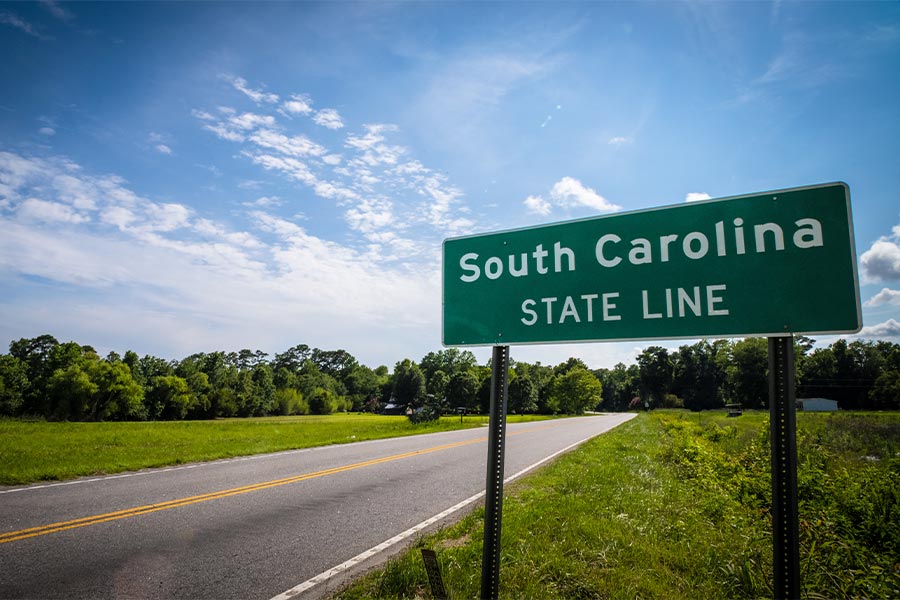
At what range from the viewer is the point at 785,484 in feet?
6.38

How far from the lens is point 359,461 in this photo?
497 inches

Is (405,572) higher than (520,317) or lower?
lower

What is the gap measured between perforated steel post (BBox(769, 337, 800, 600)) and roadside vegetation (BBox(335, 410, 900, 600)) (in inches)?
90.9

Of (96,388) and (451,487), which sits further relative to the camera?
(96,388)

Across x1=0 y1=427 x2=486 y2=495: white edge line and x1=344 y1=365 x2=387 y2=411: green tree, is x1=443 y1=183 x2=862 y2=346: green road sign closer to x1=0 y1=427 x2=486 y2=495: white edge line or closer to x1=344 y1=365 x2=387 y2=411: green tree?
x1=0 y1=427 x2=486 y2=495: white edge line

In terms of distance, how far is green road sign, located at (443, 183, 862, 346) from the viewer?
2.04 m

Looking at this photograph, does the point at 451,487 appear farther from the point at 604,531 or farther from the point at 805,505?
the point at 805,505

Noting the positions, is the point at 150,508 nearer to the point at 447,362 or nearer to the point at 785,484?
the point at 785,484

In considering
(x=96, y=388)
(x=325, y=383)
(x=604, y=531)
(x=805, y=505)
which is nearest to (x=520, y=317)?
(x=604, y=531)

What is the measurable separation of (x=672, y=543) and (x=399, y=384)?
3890 inches

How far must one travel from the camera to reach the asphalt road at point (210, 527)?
171 inches

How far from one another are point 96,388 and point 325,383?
61925 millimetres

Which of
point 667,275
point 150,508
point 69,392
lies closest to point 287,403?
point 69,392

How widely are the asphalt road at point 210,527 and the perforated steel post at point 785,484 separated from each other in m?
3.81
